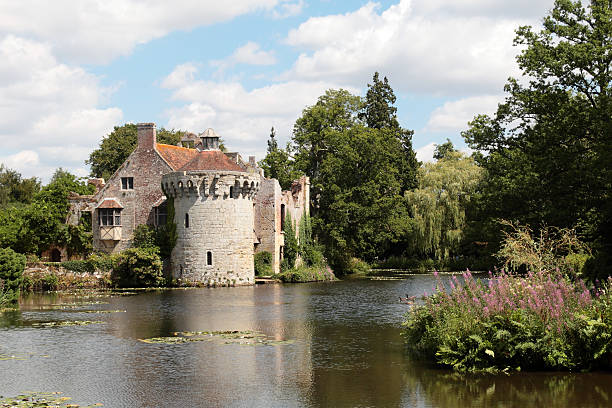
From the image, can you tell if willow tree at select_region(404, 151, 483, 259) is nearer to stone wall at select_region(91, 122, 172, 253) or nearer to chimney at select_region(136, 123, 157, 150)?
stone wall at select_region(91, 122, 172, 253)

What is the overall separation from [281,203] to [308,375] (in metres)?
37.2

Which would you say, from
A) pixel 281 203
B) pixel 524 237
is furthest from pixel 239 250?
pixel 524 237

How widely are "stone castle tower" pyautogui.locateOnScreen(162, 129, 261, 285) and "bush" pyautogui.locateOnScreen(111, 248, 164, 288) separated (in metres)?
1.27

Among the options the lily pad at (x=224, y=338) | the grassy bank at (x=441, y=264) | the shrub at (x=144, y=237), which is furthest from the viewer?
the grassy bank at (x=441, y=264)

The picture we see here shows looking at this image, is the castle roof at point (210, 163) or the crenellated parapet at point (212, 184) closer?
the crenellated parapet at point (212, 184)

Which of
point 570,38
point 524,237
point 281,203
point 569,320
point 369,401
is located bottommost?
point 369,401

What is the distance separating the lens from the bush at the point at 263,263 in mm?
50062

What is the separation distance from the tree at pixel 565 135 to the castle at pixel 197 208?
677 inches

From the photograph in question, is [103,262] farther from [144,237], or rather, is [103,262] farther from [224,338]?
[224,338]

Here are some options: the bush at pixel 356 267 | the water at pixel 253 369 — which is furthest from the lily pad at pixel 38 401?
the bush at pixel 356 267

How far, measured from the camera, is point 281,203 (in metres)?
53.3

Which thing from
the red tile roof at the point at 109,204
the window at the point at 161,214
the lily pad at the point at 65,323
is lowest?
the lily pad at the point at 65,323

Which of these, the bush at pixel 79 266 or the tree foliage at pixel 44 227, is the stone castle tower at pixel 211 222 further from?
the tree foliage at pixel 44 227

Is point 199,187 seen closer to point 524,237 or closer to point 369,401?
point 524,237
